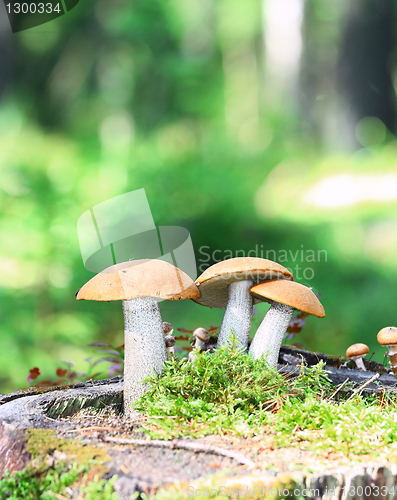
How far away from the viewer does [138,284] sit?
135cm

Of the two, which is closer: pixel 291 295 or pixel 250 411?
pixel 250 411

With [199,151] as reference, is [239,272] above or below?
below

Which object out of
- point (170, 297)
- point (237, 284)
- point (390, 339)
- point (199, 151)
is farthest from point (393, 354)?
point (199, 151)

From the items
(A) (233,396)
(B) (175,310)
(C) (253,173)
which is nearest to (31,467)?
(A) (233,396)

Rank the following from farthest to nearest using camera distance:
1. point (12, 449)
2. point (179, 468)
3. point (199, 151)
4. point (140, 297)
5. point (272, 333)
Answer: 1. point (199, 151)
2. point (272, 333)
3. point (140, 297)
4. point (12, 449)
5. point (179, 468)

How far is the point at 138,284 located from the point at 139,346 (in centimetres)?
36

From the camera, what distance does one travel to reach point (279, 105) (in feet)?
12.9

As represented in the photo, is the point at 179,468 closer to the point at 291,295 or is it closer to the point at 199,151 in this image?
the point at 291,295

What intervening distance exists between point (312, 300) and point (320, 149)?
2.84 metres

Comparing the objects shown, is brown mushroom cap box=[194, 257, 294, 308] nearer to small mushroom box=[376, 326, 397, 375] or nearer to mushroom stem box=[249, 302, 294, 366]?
mushroom stem box=[249, 302, 294, 366]

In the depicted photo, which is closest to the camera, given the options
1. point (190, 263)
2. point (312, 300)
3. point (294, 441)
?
point (294, 441)

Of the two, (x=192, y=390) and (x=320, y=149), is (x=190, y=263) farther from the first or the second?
(x=320, y=149)

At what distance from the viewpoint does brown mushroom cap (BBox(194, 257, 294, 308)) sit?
156 cm

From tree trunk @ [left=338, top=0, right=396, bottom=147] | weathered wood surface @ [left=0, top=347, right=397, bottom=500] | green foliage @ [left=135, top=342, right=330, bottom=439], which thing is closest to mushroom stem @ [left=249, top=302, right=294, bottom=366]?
green foliage @ [left=135, top=342, right=330, bottom=439]
